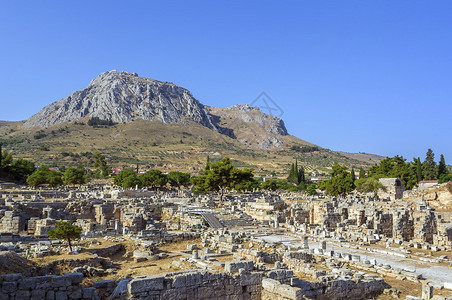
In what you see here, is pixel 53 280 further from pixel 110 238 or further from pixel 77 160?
pixel 77 160

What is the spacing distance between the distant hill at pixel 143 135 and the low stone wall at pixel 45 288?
7906 centimetres

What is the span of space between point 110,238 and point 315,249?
817 cm

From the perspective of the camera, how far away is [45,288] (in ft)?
24.7

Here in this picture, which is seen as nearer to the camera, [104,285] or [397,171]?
[104,285]

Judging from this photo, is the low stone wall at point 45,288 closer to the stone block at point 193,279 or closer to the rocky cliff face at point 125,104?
the stone block at point 193,279

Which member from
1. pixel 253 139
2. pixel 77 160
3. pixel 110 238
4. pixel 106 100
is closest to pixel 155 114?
pixel 106 100

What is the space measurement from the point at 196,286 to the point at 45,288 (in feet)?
9.74

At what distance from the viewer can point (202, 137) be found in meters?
139

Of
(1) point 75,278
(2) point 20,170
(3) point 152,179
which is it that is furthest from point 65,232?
(2) point 20,170

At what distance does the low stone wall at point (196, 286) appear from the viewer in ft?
26.5

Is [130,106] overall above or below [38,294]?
above

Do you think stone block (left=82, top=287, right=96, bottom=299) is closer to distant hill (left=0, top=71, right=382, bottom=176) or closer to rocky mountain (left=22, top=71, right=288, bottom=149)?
distant hill (left=0, top=71, right=382, bottom=176)

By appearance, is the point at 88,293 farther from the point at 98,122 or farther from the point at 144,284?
the point at 98,122

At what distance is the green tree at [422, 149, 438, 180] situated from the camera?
59.3 m
